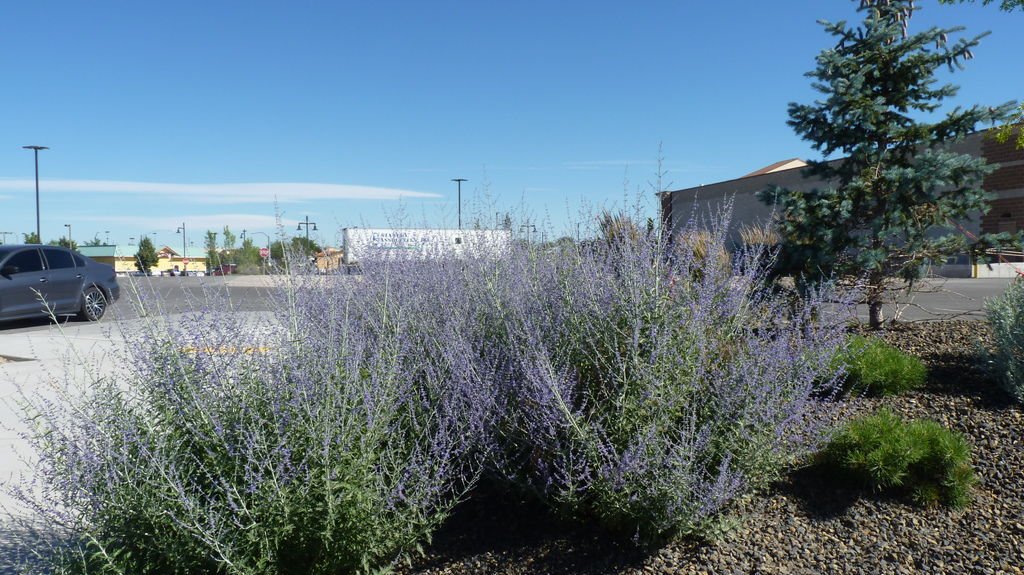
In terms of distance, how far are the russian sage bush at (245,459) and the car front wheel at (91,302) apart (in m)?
12.5

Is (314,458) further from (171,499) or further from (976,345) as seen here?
(976,345)

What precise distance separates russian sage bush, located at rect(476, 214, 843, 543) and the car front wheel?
13.3 meters

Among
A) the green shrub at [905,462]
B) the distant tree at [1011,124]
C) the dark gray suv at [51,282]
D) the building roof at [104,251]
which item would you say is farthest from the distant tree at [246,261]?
the building roof at [104,251]

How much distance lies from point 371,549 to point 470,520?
881mm

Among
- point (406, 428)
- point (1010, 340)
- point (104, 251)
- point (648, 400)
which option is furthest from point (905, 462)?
point (104, 251)

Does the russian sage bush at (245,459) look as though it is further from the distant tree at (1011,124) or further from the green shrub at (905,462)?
the distant tree at (1011,124)

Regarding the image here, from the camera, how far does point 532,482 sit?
3410mm

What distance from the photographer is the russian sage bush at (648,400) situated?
3.00m

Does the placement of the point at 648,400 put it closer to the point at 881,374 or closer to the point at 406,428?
the point at 406,428

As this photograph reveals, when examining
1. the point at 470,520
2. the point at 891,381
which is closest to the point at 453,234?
the point at 470,520

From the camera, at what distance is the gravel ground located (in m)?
3.17

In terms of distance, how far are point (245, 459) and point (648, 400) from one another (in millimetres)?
→ 1786

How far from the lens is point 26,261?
1335 cm

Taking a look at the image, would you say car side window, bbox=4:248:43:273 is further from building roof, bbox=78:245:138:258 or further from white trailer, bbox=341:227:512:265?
building roof, bbox=78:245:138:258
